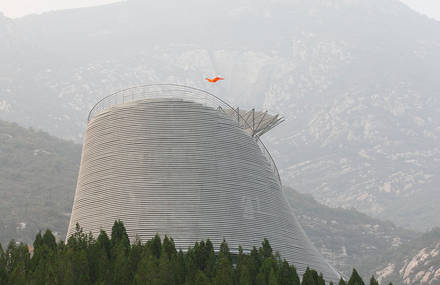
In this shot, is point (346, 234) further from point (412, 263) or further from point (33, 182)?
point (33, 182)

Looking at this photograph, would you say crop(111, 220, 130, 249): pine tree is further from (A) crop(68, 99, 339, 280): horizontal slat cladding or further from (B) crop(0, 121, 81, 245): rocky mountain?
(B) crop(0, 121, 81, 245): rocky mountain

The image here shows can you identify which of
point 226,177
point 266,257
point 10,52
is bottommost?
point 266,257

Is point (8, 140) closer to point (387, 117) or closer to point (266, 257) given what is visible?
point (266, 257)

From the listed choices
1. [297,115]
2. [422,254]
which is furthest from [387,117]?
[422,254]

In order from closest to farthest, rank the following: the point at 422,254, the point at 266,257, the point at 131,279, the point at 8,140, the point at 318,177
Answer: the point at 131,279 < the point at 266,257 < the point at 422,254 < the point at 8,140 < the point at 318,177

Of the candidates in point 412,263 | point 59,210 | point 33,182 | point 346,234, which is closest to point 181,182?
point 59,210

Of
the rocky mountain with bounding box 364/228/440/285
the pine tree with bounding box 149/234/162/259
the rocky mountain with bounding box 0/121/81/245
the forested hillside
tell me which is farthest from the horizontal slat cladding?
the rocky mountain with bounding box 364/228/440/285

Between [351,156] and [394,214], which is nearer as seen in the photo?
[394,214]
